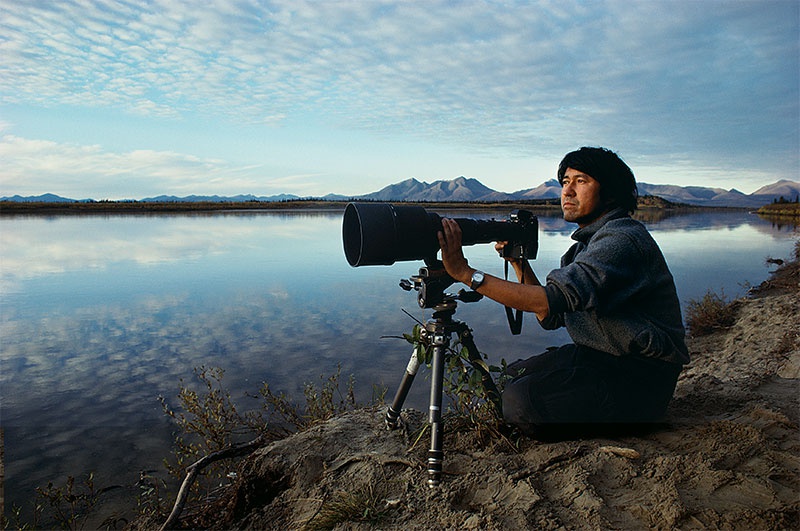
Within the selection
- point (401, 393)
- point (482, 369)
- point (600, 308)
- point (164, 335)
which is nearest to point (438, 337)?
point (482, 369)

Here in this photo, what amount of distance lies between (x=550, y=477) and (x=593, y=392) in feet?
1.48

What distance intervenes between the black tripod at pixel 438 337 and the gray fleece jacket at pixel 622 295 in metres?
0.51

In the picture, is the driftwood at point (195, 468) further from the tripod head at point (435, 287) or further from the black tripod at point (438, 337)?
the tripod head at point (435, 287)

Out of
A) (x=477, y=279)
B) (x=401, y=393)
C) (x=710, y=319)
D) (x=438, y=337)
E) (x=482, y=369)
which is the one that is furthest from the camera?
(x=710, y=319)

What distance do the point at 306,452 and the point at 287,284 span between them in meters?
8.07

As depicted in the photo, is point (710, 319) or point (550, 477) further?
point (710, 319)

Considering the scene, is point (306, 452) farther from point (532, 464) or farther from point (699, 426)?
point (699, 426)

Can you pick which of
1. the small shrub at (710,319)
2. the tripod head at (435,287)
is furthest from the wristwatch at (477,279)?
the small shrub at (710,319)

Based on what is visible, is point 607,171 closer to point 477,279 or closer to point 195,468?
point 477,279

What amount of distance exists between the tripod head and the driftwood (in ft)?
5.15

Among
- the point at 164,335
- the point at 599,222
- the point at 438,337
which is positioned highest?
the point at 599,222

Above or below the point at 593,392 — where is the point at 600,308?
above

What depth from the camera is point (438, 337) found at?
8.31 feet

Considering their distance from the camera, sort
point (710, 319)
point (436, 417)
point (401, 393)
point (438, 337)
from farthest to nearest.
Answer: point (710, 319) < point (401, 393) < point (438, 337) < point (436, 417)
